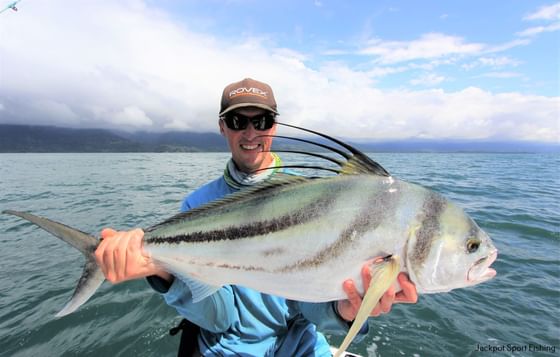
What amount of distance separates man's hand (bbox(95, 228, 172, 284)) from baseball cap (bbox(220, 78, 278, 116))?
1.72m

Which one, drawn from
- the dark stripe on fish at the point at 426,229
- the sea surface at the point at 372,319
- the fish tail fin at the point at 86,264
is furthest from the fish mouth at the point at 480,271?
the sea surface at the point at 372,319

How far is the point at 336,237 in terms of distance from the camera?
2.11 meters

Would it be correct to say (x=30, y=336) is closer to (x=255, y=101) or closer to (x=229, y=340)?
(x=229, y=340)

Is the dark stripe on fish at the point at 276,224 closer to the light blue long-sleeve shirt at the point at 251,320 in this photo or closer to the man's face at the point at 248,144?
the light blue long-sleeve shirt at the point at 251,320

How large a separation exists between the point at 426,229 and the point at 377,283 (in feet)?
1.66

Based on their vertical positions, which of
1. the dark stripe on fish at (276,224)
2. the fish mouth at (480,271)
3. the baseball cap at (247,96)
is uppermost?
the baseball cap at (247,96)

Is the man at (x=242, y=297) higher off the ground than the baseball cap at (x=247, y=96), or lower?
lower

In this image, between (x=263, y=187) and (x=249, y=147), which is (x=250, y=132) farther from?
(x=263, y=187)

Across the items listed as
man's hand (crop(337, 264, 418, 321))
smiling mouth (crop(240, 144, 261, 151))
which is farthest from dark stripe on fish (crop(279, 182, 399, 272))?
smiling mouth (crop(240, 144, 261, 151))

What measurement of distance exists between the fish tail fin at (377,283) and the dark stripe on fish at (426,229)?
0.51 ft

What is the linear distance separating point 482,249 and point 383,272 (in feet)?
2.44

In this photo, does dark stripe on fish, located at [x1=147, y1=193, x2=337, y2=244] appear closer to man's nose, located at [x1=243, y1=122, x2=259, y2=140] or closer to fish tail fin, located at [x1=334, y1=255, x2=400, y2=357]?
fish tail fin, located at [x1=334, y1=255, x2=400, y2=357]

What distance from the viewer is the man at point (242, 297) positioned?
252cm

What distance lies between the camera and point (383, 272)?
2016mm
